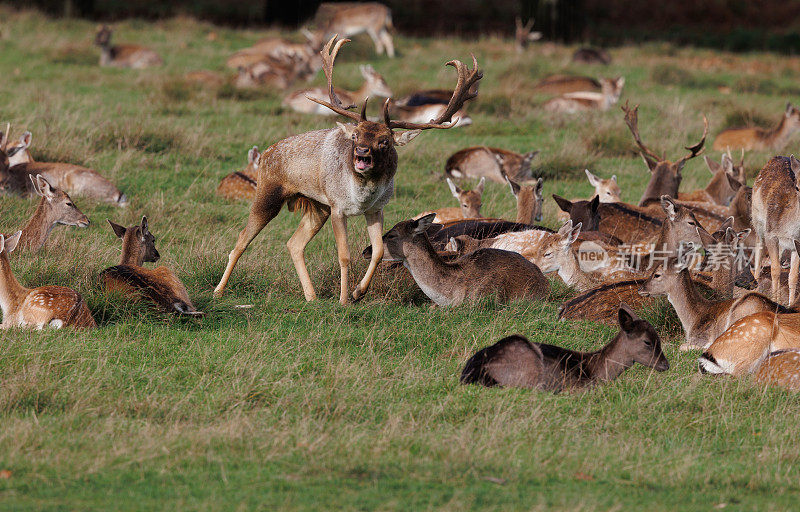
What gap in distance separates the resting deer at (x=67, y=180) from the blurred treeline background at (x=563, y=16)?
49.1 ft

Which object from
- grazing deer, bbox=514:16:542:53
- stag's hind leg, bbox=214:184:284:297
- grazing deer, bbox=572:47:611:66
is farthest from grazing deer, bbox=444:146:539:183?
grazing deer, bbox=514:16:542:53

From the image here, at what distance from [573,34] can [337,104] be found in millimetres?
18330

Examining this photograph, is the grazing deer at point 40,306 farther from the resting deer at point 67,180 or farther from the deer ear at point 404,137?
the resting deer at point 67,180

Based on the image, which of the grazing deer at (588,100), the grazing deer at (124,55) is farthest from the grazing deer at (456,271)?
the grazing deer at (124,55)

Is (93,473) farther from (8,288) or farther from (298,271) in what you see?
(298,271)

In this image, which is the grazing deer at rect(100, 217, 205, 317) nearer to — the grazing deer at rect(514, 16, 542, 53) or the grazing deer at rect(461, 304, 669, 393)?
the grazing deer at rect(461, 304, 669, 393)

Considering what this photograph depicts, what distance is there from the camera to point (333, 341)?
20.5 feet

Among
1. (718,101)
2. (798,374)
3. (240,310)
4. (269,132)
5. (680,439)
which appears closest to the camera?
(680,439)

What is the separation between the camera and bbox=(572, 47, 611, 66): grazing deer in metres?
21.0

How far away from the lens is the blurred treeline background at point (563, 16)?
995 inches

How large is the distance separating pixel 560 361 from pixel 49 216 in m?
4.72

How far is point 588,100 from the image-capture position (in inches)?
630

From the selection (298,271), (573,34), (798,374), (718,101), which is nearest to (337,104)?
(298,271)

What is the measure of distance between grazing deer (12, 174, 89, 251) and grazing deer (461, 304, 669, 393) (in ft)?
13.6
